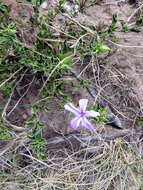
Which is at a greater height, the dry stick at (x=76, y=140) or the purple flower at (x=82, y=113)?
the purple flower at (x=82, y=113)

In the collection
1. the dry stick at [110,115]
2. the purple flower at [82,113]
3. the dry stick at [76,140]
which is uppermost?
the purple flower at [82,113]

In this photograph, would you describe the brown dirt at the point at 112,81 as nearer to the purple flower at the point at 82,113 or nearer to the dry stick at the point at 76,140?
the dry stick at the point at 76,140

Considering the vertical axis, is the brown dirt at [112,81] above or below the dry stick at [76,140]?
above

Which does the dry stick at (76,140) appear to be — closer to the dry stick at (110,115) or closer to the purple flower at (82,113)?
the dry stick at (110,115)

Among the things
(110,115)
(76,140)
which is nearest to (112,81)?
(110,115)

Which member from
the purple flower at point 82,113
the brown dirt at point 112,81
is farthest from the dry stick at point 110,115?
the purple flower at point 82,113

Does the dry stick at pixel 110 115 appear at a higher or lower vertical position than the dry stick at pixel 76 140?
higher

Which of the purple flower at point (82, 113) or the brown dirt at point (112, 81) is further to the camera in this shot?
the brown dirt at point (112, 81)

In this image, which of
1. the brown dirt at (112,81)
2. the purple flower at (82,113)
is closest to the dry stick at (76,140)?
the brown dirt at (112,81)

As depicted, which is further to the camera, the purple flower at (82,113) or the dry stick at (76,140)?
the dry stick at (76,140)

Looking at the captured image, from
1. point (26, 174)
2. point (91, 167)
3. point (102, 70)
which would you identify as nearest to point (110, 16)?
point (102, 70)

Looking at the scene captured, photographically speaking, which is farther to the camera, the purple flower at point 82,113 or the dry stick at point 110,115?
the dry stick at point 110,115
